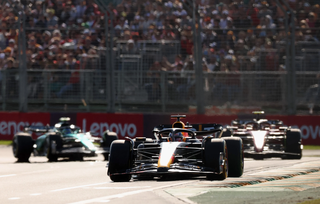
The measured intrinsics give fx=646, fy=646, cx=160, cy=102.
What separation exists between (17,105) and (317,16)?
973cm

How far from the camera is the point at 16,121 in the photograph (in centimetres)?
2094

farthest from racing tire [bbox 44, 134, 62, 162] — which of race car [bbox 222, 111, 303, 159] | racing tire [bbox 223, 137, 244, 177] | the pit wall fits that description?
racing tire [bbox 223, 137, 244, 177]

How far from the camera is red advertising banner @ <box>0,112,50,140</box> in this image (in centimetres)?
2081

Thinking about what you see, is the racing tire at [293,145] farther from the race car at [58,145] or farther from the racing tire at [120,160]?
the racing tire at [120,160]

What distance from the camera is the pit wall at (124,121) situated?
19.0 m

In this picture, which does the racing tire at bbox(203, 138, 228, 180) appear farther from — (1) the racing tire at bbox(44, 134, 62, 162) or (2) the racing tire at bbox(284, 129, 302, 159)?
(1) the racing tire at bbox(44, 134, 62, 162)

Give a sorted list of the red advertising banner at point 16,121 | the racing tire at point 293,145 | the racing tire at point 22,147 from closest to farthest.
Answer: the racing tire at point 293,145 → the racing tire at point 22,147 → the red advertising banner at point 16,121

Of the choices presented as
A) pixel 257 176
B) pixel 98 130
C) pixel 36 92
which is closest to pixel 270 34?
pixel 98 130

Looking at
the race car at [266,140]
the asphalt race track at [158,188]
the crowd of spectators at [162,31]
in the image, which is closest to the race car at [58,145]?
the asphalt race track at [158,188]

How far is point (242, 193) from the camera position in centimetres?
792

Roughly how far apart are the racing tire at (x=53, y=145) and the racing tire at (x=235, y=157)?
18.9 ft

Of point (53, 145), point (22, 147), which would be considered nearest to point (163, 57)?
point (53, 145)

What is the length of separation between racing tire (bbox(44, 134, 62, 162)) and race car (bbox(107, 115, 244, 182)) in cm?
485

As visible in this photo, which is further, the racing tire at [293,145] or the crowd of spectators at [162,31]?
the crowd of spectators at [162,31]
